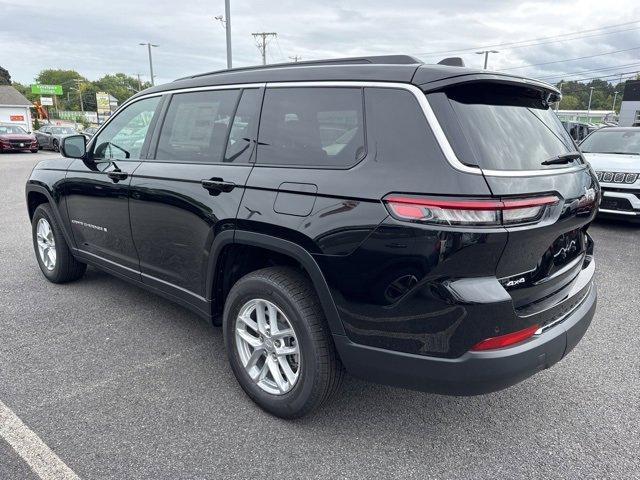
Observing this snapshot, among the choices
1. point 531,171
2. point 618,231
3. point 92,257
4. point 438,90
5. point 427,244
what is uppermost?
point 438,90

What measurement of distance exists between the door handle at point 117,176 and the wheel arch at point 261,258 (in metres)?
1.17

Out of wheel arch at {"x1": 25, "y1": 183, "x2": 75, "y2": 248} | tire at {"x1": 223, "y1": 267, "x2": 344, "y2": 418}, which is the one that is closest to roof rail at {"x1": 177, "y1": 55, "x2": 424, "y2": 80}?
tire at {"x1": 223, "y1": 267, "x2": 344, "y2": 418}

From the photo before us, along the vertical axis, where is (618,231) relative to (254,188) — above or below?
below

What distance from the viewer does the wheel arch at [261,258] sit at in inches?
92.4

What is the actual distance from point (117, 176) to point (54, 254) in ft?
5.47

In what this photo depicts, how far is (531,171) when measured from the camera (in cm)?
222

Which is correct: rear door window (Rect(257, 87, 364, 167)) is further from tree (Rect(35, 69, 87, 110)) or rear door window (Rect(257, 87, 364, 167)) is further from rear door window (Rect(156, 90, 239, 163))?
tree (Rect(35, 69, 87, 110))

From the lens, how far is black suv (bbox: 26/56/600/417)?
6.69 ft

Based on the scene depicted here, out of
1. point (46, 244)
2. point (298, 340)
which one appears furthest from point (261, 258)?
point (46, 244)

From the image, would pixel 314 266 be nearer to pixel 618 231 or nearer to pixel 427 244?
pixel 427 244

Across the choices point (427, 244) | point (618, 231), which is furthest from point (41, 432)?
point (618, 231)

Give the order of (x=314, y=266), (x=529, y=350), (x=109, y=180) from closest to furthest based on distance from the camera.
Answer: (x=529, y=350), (x=314, y=266), (x=109, y=180)

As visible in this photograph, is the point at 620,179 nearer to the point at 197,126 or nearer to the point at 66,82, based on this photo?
the point at 197,126

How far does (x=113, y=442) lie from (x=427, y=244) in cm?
189
